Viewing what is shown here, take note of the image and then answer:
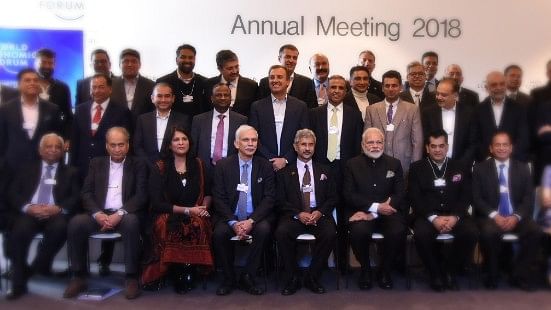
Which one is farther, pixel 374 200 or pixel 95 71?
pixel 95 71

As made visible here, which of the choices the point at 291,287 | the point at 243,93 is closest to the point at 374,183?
the point at 291,287

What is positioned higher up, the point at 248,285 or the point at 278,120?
the point at 278,120

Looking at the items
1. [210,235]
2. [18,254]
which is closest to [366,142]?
[210,235]

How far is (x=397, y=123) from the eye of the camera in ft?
15.6

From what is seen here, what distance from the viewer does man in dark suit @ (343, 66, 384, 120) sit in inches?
201

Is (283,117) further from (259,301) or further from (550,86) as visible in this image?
(550,86)

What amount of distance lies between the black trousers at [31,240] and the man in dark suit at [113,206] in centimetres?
13

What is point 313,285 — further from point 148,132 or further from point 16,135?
point 16,135

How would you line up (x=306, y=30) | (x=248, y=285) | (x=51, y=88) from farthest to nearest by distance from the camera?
1. (x=306, y=30)
2. (x=51, y=88)
3. (x=248, y=285)

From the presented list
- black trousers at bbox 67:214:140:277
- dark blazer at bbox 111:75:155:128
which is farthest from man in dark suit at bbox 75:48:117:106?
black trousers at bbox 67:214:140:277

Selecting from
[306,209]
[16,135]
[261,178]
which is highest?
[16,135]

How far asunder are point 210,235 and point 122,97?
1.73 metres

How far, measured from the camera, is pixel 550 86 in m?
5.12

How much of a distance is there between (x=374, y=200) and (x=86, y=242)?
2.29 m
